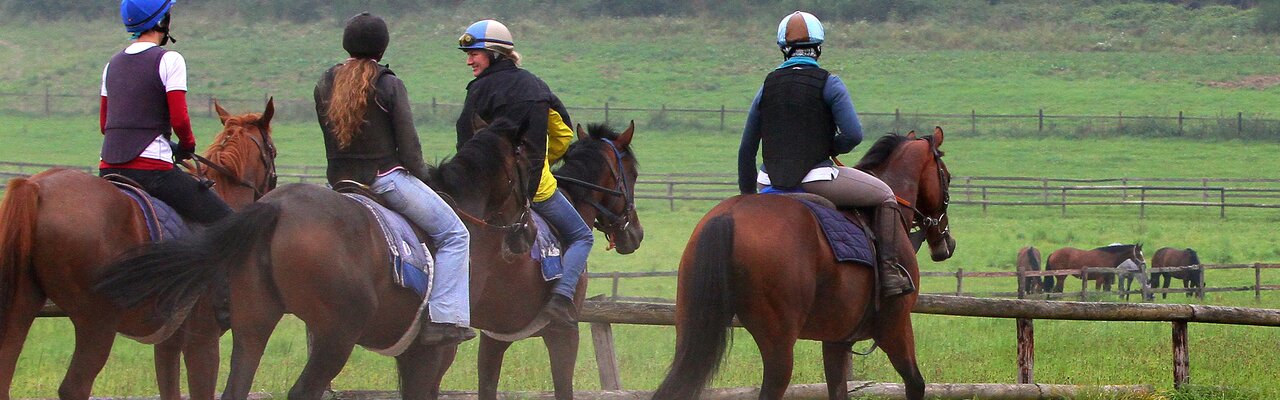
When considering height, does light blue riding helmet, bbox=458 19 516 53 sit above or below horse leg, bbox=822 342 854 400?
above

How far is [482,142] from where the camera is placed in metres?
5.93

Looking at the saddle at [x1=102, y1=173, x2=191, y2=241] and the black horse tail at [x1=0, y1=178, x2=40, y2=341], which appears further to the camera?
the saddle at [x1=102, y1=173, x2=191, y2=241]

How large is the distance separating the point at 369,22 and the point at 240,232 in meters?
1.23

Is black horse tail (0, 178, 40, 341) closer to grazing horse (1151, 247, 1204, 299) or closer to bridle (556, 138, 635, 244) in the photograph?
bridle (556, 138, 635, 244)

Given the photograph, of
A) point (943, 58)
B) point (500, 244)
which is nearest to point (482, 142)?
point (500, 244)

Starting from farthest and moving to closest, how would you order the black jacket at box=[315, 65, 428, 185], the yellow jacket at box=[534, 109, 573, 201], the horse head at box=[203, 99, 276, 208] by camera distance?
the horse head at box=[203, 99, 276, 208], the yellow jacket at box=[534, 109, 573, 201], the black jacket at box=[315, 65, 428, 185]

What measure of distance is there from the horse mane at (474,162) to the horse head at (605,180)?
1269mm

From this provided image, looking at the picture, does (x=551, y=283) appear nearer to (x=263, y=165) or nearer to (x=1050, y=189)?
(x=263, y=165)

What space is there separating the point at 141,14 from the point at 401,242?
65.4 inches

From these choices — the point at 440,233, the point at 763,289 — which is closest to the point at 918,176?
the point at 763,289

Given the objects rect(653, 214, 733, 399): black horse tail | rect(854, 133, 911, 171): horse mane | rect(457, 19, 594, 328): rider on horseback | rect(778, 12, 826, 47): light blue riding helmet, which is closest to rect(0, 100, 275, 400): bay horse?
rect(457, 19, 594, 328): rider on horseback

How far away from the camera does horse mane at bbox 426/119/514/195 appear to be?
5902mm

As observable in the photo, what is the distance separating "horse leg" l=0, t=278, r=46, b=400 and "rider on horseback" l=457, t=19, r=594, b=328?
2.08 meters

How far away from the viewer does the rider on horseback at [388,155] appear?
554 cm
